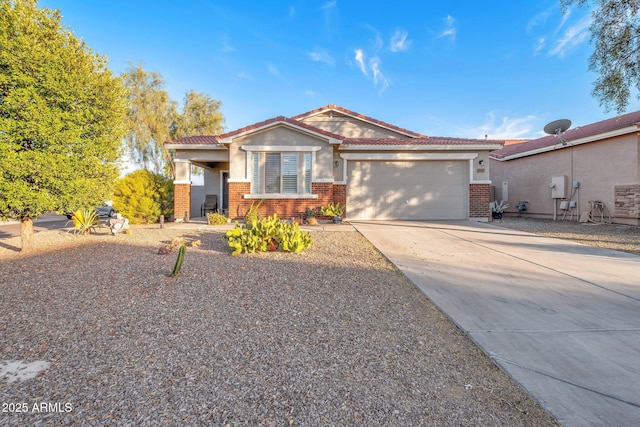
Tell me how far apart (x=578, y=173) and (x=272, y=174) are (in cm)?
1312

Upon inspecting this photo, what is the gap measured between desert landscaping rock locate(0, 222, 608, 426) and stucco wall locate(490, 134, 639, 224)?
12186 millimetres

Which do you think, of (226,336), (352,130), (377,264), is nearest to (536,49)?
(352,130)

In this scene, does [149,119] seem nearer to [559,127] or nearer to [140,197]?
[140,197]

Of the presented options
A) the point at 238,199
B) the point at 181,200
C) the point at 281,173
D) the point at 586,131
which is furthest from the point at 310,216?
the point at 586,131

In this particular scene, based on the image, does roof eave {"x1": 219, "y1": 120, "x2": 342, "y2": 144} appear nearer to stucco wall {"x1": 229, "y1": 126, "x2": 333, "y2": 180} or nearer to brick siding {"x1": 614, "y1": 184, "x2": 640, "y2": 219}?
stucco wall {"x1": 229, "y1": 126, "x2": 333, "y2": 180}

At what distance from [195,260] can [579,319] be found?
18.5ft

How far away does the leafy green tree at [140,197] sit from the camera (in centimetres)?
1135

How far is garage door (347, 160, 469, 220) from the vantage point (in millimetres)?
12555

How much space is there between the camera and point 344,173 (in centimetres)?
1226

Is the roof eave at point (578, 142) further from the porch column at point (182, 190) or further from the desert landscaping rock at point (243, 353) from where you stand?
the porch column at point (182, 190)

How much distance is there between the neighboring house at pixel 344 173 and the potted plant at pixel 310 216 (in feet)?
0.79

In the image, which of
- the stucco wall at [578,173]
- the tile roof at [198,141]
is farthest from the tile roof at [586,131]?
Answer: the tile roof at [198,141]

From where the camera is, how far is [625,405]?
6.32 feet

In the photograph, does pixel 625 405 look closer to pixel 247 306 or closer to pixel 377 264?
pixel 247 306
